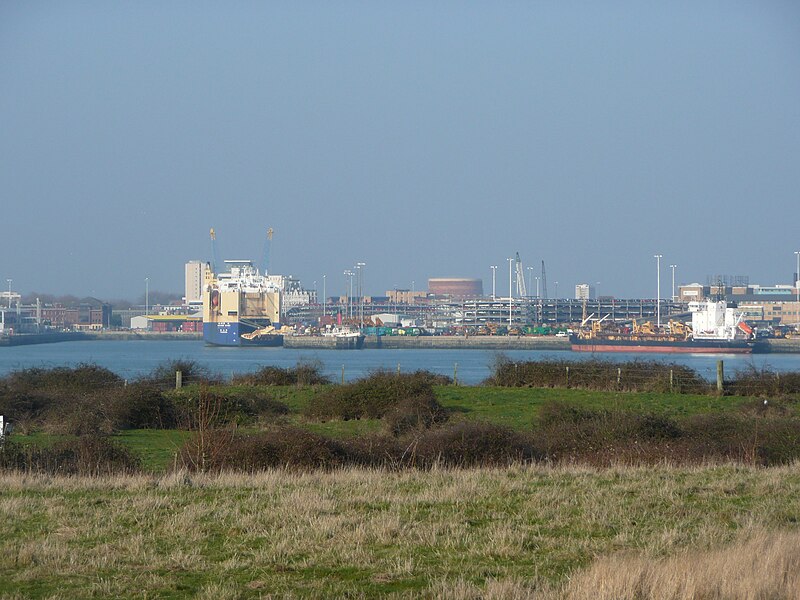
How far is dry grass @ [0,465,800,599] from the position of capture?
628 centimetres

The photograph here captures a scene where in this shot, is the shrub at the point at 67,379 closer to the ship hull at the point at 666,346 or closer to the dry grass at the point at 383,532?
the dry grass at the point at 383,532

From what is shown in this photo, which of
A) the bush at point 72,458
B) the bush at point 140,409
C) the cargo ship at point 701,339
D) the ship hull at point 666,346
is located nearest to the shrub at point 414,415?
the bush at point 140,409

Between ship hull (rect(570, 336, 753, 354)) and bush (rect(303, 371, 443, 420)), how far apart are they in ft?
186

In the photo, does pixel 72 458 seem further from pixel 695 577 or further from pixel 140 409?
pixel 695 577

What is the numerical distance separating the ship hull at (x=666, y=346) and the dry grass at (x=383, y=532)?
2749 inches

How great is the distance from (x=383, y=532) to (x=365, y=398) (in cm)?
1576

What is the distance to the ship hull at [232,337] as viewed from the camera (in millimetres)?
108875

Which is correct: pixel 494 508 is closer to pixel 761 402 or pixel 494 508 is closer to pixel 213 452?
pixel 213 452

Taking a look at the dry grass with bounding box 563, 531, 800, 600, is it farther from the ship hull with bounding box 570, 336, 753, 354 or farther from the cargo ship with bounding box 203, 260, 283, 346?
the cargo ship with bounding box 203, 260, 283, 346

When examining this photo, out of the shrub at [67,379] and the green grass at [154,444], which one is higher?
the shrub at [67,379]

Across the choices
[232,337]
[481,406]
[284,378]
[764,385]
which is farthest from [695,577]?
[232,337]

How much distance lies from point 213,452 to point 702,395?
56.2 ft

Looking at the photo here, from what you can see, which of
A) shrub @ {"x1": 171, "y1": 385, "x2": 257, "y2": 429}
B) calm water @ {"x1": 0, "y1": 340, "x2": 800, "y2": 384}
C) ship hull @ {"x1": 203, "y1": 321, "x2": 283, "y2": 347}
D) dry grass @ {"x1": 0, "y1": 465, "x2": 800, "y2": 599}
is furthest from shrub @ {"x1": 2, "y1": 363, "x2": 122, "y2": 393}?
ship hull @ {"x1": 203, "y1": 321, "x2": 283, "y2": 347}

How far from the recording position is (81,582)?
631 cm
